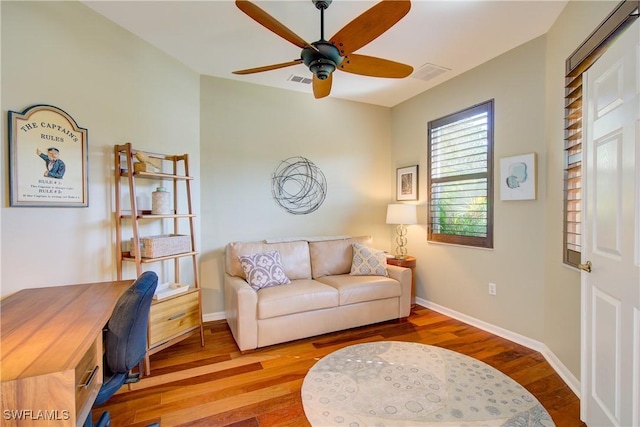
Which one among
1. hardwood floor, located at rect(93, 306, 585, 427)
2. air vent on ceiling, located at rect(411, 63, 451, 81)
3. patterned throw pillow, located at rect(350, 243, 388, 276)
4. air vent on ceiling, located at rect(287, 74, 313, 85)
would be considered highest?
air vent on ceiling, located at rect(411, 63, 451, 81)

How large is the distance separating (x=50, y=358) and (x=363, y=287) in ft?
8.15

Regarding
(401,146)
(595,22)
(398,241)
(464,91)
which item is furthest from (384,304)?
(595,22)

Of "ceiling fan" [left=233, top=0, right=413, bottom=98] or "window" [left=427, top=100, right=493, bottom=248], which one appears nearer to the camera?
"ceiling fan" [left=233, top=0, right=413, bottom=98]

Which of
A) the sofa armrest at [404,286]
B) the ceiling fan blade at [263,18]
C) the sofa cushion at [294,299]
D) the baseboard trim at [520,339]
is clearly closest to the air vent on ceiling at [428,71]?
the ceiling fan blade at [263,18]

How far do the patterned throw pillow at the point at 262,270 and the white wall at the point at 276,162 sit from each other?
559 millimetres

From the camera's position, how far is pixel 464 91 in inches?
128

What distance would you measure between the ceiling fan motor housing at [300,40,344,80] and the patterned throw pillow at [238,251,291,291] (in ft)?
6.05

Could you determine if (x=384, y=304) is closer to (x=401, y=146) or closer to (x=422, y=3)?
(x=401, y=146)

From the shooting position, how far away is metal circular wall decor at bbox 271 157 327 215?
364 centimetres

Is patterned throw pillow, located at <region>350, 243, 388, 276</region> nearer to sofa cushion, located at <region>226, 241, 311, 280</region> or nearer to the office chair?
sofa cushion, located at <region>226, 241, 311, 280</region>

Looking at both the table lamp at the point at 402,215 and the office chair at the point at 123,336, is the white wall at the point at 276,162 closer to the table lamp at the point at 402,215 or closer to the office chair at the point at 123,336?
the table lamp at the point at 402,215

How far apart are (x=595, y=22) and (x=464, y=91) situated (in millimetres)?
1439

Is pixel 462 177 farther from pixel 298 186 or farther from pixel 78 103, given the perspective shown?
pixel 78 103

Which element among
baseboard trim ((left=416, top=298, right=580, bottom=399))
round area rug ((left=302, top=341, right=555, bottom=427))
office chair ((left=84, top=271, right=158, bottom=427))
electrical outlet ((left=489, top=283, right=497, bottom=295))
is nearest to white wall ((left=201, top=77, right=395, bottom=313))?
baseboard trim ((left=416, top=298, right=580, bottom=399))
